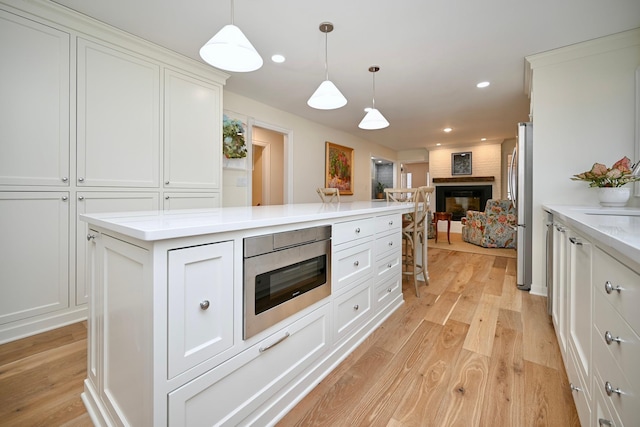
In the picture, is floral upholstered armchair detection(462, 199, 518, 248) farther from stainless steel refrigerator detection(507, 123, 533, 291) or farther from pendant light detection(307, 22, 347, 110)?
pendant light detection(307, 22, 347, 110)

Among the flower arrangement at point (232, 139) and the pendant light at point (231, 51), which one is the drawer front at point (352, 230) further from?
the flower arrangement at point (232, 139)

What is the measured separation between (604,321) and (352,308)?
1192 mm

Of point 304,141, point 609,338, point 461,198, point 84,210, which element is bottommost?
point 609,338

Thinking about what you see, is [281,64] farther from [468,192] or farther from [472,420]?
[468,192]

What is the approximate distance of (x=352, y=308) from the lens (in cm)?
180

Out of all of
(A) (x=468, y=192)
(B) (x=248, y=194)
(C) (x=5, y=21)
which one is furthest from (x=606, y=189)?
(A) (x=468, y=192)

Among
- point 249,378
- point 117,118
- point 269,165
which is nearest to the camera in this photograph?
point 249,378

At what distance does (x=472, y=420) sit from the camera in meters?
1.24

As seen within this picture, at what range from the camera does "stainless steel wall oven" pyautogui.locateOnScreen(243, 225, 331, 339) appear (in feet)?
3.62

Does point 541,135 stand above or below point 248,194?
above

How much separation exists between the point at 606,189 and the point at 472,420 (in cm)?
216

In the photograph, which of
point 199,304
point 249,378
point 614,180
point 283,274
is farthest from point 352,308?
point 614,180

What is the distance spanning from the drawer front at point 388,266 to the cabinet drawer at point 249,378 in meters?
0.74

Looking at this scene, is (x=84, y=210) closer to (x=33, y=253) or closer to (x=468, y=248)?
(x=33, y=253)
